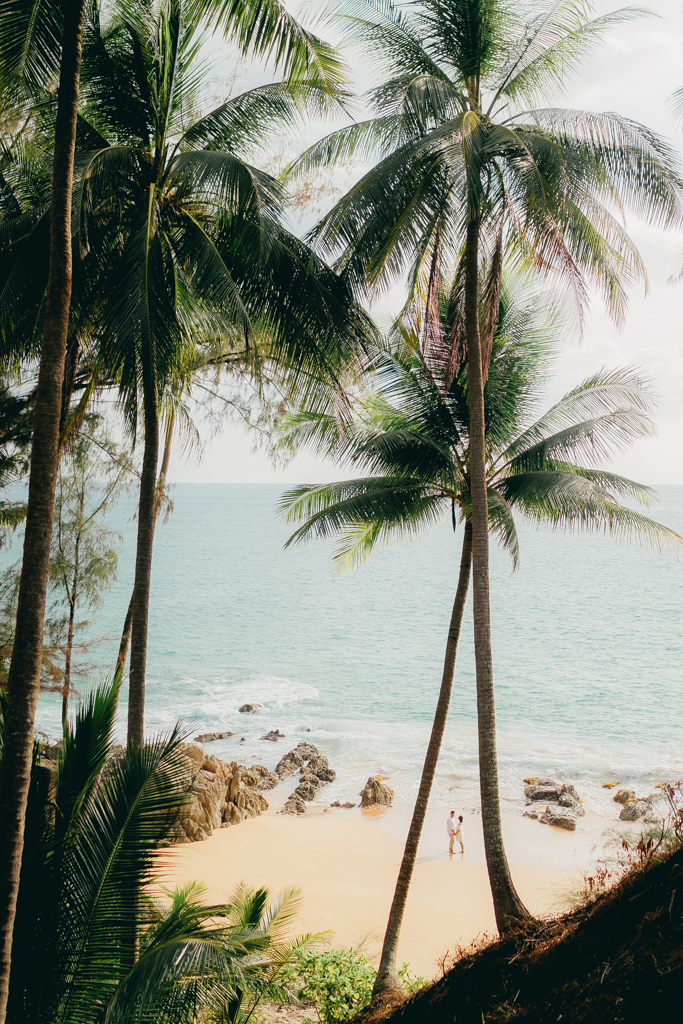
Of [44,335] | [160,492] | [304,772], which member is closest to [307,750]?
[304,772]

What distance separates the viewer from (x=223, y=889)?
12.2m

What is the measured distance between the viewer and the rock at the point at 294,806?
56.3 feet

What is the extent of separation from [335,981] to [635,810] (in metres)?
11.8

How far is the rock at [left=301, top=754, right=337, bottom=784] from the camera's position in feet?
66.7

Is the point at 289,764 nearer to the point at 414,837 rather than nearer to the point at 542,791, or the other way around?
the point at 542,791

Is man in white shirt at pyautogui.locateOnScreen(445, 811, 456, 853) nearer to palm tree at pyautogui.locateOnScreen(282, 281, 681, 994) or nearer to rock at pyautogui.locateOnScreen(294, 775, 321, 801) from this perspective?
rock at pyautogui.locateOnScreen(294, 775, 321, 801)

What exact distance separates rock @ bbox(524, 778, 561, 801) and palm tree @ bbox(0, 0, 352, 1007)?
59.0 feet

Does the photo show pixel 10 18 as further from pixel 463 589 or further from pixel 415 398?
pixel 463 589

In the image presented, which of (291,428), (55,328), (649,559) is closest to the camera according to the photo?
(55,328)

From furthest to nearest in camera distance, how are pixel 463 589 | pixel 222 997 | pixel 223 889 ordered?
pixel 223 889 → pixel 463 589 → pixel 222 997

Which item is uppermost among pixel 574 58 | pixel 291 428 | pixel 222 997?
pixel 574 58

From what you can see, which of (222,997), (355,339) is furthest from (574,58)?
(222,997)

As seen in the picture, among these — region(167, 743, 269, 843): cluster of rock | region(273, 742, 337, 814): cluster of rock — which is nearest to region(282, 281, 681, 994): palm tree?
region(167, 743, 269, 843): cluster of rock

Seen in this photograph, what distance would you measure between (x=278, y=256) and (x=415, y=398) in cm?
348
